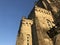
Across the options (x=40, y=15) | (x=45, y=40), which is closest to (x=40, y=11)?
(x=40, y=15)

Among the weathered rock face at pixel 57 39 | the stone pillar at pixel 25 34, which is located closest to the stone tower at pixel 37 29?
the stone pillar at pixel 25 34

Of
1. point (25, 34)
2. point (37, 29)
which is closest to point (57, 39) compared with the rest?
point (37, 29)

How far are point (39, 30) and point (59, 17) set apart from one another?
34.7ft

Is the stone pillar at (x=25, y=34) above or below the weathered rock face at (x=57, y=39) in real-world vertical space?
above

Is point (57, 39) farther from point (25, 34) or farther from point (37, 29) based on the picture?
point (25, 34)

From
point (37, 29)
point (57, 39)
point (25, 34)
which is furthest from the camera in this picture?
point (25, 34)

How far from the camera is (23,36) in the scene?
33344mm

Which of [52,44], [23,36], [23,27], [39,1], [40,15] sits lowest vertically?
[52,44]

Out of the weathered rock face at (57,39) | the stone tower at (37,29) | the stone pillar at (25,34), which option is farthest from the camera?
the stone pillar at (25,34)

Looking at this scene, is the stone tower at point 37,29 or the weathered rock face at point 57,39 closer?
the weathered rock face at point 57,39

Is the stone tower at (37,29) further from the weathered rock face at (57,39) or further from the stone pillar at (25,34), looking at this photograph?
the weathered rock face at (57,39)

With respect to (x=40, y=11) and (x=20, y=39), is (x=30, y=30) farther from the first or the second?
(x=40, y=11)

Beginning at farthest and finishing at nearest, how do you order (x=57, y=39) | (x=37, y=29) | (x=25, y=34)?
1. (x=25, y=34)
2. (x=37, y=29)
3. (x=57, y=39)

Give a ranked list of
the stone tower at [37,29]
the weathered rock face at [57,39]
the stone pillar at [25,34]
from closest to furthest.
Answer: the weathered rock face at [57,39] → the stone tower at [37,29] → the stone pillar at [25,34]
